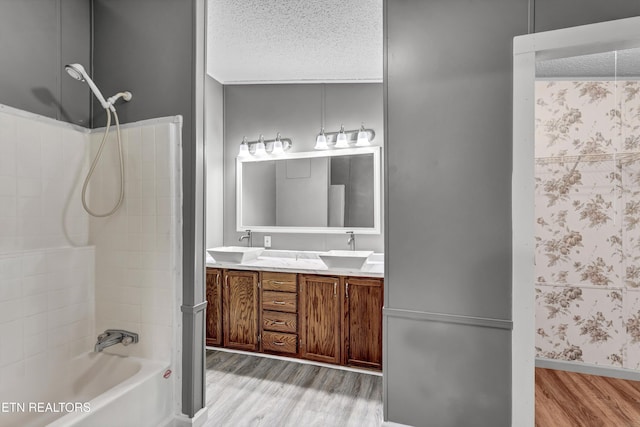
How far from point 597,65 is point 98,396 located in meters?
3.95

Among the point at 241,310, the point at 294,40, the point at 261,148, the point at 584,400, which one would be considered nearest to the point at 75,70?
the point at 294,40

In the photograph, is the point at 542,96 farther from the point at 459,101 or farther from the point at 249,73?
the point at 249,73

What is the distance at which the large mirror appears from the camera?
3229 mm

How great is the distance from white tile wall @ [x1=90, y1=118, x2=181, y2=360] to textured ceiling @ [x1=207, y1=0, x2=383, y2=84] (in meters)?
1.12

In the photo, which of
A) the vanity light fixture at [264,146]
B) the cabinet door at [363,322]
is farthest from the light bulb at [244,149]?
the cabinet door at [363,322]

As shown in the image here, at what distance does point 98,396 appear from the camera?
1573 millimetres

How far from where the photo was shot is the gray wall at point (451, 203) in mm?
1586

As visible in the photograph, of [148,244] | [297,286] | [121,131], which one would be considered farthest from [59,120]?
[297,286]

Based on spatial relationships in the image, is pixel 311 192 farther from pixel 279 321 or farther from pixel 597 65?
pixel 597 65

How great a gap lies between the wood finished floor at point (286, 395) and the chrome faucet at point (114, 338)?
2.20 feet

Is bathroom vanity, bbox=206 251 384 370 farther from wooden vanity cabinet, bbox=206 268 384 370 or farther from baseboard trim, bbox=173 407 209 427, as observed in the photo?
baseboard trim, bbox=173 407 209 427

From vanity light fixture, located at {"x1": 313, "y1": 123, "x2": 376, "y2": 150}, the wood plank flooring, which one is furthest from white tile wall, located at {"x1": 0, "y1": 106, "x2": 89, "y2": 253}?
the wood plank flooring

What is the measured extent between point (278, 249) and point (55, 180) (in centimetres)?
202

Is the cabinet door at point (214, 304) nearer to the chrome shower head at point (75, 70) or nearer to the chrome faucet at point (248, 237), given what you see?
the chrome faucet at point (248, 237)
